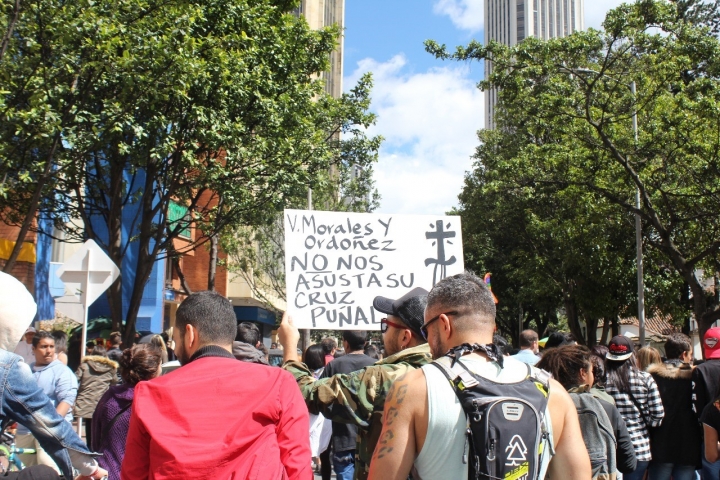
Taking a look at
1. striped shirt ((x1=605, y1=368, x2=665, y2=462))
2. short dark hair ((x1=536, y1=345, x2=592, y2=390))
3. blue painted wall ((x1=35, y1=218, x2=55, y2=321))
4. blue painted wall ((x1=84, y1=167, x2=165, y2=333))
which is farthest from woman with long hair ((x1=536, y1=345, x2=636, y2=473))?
blue painted wall ((x1=84, y1=167, x2=165, y2=333))

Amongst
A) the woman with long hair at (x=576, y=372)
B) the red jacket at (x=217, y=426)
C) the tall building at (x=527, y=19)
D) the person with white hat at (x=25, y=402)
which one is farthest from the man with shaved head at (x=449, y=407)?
the tall building at (x=527, y=19)

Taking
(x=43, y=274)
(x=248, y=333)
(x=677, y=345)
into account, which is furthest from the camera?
(x=43, y=274)

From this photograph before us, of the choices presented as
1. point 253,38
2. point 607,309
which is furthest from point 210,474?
point 607,309

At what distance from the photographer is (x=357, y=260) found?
606 cm

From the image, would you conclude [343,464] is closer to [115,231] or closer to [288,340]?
[288,340]

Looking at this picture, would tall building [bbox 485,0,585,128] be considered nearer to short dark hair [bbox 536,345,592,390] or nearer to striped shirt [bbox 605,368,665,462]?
striped shirt [bbox 605,368,665,462]

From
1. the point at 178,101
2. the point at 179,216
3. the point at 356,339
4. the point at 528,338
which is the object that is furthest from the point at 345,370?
the point at 179,216

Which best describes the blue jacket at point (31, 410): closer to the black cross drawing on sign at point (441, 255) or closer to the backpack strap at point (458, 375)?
the backpack strap at point (458, 375)

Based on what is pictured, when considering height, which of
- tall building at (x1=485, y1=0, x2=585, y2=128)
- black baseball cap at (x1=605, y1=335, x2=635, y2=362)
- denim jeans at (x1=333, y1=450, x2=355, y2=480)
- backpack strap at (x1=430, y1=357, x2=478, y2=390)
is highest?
tall building at (x1=485, y1=0, x2=585, y2=128)

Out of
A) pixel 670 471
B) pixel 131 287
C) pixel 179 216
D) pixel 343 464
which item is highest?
pixel 179 216

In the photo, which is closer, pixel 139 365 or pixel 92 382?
Result: pixel 139 365

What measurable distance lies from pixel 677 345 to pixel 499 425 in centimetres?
511

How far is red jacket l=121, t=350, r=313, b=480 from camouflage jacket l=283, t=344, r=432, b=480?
2.16 feet

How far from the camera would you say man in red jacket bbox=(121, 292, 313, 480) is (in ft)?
8.73
